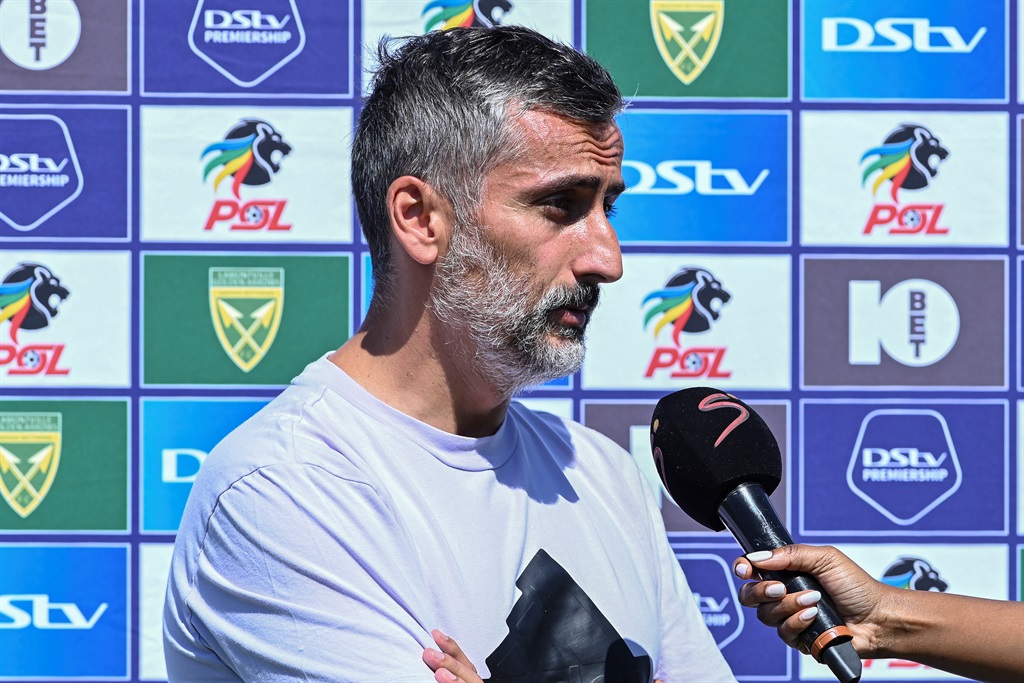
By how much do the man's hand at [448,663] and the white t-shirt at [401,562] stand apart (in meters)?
0.01

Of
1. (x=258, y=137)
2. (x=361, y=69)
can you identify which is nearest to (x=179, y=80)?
(x=258, y=137)

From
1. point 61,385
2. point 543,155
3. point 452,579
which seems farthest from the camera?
point 61,385

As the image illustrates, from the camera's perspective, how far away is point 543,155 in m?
1.12

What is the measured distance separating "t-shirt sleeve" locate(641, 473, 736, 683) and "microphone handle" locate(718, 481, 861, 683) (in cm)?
27

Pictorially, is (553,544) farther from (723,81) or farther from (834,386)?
(723,81)

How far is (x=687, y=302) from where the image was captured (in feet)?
6.69

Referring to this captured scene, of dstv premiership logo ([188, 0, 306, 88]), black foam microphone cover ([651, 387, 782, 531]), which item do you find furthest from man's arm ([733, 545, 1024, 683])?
dstv premiership logo ([188, 0, 306, 88])

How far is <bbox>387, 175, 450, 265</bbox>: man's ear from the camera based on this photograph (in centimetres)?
116

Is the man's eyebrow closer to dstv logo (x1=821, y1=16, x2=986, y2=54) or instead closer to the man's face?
the man's face

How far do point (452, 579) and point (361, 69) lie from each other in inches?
51.5

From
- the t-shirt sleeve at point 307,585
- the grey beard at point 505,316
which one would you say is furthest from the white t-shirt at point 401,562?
the grey beard at point 505,316

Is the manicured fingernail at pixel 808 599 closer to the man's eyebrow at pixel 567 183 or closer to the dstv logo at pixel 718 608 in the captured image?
the man's eyebrow at pixel 567 183

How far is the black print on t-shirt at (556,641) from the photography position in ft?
3.41

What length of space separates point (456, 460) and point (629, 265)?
1042mm
